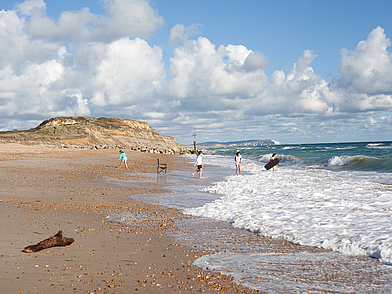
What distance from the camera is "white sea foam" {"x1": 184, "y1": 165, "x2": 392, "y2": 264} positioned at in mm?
6609

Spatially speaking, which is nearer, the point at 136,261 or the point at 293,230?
the point at 136,261

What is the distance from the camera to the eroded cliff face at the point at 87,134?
2835 inches

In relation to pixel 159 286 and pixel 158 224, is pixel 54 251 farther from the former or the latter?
pixel 158 224

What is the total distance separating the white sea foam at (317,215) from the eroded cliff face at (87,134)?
6013 centimetres

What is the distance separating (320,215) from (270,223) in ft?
6.03

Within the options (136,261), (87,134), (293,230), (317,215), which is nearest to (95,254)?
(136,261)

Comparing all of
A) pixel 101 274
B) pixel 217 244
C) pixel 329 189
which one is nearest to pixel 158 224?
pixel 217 244

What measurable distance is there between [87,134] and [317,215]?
83.0 metres

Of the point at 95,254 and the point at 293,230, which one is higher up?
the point at 95,254

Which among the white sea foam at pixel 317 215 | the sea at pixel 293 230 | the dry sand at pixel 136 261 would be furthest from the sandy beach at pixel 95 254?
the white sea foam at pixel 317 215

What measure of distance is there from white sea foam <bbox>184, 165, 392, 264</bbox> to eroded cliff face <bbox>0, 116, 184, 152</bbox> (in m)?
60.1

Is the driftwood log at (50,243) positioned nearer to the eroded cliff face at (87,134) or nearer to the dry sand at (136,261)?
the dry sand at (136,261)

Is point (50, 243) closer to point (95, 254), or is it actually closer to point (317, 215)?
point (95, 254)

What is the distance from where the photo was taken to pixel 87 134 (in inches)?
3364
